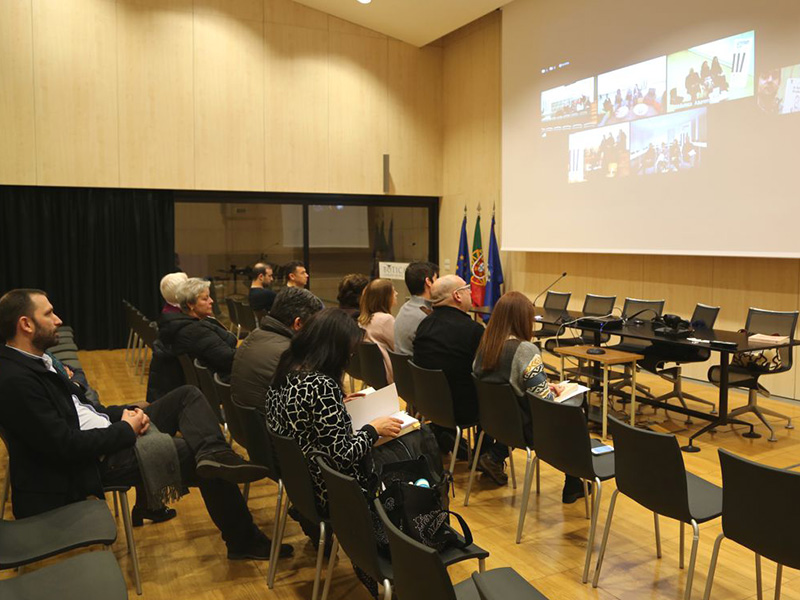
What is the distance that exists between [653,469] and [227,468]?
1.83 m

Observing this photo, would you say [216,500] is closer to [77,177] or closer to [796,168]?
[796,168]

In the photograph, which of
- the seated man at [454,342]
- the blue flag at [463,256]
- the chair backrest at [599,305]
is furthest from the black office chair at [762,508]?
the blue flag at [463,256]

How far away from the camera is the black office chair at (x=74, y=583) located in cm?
212

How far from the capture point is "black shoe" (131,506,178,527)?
383cm

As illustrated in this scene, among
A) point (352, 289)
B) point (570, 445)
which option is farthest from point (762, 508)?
point (352, 289)

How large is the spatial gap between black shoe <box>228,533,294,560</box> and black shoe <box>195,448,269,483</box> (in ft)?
1.40

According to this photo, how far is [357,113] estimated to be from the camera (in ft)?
37.6

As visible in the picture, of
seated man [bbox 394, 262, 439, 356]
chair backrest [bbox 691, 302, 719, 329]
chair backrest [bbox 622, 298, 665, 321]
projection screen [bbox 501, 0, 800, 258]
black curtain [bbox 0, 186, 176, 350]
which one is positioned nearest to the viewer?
seated man [bbox 394, 262, 439, 356]

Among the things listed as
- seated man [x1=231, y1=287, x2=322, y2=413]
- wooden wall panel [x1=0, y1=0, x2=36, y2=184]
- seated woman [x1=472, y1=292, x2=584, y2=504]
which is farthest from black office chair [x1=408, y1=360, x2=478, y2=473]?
wooden wall panel [x1=0, y1=0, x2=36, y2=184]

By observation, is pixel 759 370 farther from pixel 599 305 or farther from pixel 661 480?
pixel 661 480

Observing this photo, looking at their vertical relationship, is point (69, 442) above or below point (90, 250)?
below

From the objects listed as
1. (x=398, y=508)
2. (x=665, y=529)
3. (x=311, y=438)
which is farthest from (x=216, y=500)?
(x=665, y=529)

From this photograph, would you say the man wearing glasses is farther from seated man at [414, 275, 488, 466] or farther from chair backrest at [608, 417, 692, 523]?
chair backrest at [608, 417, 692, 523]

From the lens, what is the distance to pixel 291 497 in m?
2.91
